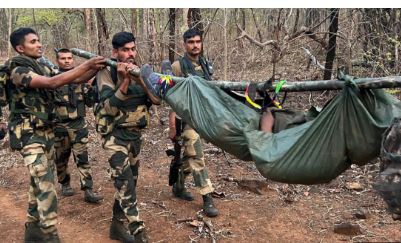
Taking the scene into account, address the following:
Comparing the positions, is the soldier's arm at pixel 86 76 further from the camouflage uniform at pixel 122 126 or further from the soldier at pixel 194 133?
the soldier at pixel 194 133

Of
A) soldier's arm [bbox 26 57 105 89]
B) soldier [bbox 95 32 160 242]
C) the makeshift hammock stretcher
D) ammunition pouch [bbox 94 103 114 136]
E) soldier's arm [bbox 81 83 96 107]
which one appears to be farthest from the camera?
soldier's arm [bbox 81 83 96 107]

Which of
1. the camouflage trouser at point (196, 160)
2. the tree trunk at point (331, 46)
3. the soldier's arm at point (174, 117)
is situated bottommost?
the camouflage trouser at point (196, 160)

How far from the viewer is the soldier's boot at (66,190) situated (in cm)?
535

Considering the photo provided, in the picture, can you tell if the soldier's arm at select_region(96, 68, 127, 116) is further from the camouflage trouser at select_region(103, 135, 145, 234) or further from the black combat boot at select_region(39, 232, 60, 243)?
the black combat boot at select_region(39, 232, 60, 243)

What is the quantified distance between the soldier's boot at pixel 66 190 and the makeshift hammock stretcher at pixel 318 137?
3.24 m

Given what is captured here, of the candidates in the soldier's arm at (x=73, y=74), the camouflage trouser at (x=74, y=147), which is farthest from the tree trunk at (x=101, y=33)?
the soldier's arm at (x=73, y=74)

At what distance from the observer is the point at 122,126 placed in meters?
3.83

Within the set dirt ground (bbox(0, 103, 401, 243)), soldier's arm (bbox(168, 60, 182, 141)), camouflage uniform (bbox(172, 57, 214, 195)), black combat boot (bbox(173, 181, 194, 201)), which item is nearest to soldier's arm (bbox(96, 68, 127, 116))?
soldier's arm (bbox(168, 60, 182, 141))

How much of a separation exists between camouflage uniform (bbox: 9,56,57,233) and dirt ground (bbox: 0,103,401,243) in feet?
2.18

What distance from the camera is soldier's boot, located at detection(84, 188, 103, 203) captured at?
511cm

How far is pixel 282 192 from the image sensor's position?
16.6 ft

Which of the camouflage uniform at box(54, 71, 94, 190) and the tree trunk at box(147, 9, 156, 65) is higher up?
the tree trunk at box(147, 9, 156, 65)

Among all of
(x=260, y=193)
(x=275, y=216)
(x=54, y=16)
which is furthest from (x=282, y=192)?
(x=54, y=16)

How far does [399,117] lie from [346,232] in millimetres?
2242
